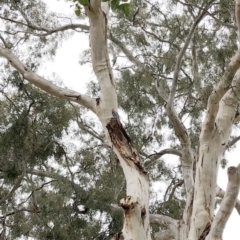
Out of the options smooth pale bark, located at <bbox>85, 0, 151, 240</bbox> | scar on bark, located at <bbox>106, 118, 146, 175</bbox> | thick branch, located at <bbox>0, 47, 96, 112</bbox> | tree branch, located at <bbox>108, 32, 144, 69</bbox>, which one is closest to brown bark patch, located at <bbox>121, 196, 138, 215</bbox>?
smooth pale bark, located at <bbox>85, 0, 151, 240</bbox>

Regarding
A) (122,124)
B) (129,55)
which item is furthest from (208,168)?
(129,55)

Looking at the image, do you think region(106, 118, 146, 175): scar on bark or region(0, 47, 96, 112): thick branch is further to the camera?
region(0, 47, 96, 112): thick branch

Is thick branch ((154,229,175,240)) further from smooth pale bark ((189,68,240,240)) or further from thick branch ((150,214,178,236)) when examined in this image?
smooth pale bark ((189,68,240,240))

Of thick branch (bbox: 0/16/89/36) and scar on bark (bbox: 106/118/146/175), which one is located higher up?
thick branch (bbox: 0/16/89/36)

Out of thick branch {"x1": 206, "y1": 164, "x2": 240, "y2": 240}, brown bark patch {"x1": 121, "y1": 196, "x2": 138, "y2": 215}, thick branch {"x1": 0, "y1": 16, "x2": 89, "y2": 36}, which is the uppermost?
thick branch {"x1": 0, "y1": 16, "x2": 89, "y2": 36}

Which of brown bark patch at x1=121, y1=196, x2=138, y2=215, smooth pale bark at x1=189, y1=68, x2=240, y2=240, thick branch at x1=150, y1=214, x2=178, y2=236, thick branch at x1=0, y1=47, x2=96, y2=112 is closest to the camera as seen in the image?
brown bark patch at x1=121, y1=196, x2=138, y2=215

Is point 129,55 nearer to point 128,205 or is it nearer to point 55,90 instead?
point 55,90

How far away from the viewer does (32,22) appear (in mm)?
6910

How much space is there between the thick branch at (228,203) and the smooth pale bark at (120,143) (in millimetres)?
534

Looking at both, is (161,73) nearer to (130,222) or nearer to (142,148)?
(142,148)

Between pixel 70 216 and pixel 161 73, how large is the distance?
2.51 metres

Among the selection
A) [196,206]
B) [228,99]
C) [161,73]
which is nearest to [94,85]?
[161,73]

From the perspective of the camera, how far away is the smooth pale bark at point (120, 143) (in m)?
3.39

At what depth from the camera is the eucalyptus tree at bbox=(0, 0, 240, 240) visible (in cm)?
404
